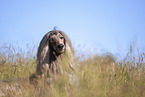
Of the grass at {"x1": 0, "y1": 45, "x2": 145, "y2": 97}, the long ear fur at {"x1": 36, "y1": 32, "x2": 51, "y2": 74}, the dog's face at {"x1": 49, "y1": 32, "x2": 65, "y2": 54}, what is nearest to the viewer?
the grass at {"x1": 0, "y1": 45, "x2": 145, "y2": 97}

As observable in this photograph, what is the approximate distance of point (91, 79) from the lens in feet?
5.41

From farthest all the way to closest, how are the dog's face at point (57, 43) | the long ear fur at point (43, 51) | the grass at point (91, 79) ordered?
the long ear fur at point (43, 51)
the dog's face at point (57, 43)
the grass at point (91, 79)

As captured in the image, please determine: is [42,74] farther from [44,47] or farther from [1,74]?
[1,74]

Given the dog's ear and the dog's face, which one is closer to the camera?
the dog's face

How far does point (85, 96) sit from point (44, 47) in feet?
6.17

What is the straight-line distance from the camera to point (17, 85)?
3.42 metres

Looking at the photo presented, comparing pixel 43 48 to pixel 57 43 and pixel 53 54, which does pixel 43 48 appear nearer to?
pixel 53 54

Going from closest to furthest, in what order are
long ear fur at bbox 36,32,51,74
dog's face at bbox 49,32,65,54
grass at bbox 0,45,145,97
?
grass at bbox 0,45,145,97 < dog's face at bbox 49,32,65,54 < long ear fur at bbox 36,32,51,74

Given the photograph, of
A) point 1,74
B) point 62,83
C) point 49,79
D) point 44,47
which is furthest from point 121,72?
point 1,74

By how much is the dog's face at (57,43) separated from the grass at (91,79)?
420mm

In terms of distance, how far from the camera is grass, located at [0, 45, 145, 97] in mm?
1665

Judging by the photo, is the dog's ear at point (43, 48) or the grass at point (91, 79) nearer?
the grass at point (91, 79)

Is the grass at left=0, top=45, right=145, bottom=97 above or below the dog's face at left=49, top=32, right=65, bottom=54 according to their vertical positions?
below

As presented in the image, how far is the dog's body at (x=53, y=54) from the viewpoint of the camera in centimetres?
316
